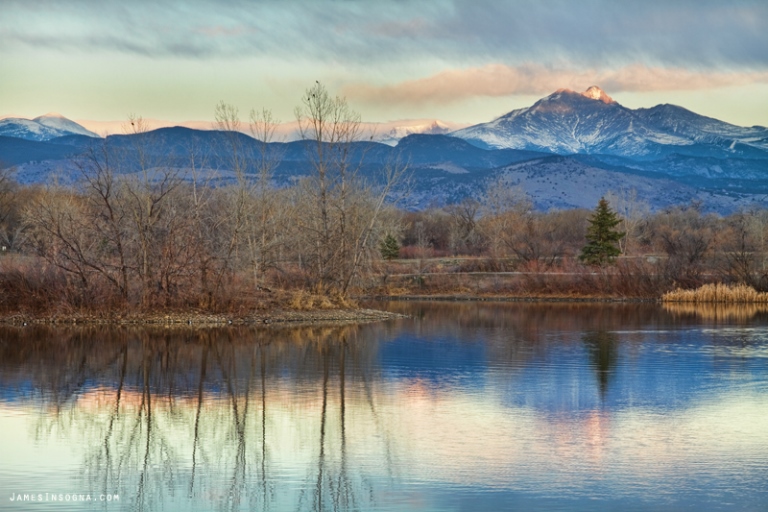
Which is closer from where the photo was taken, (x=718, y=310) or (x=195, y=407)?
(x=195, y=407)

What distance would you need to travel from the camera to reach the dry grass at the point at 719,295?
5047 centimetres

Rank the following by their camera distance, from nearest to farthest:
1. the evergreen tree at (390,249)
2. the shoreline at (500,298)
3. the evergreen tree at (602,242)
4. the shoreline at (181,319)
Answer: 1. the shoreline at (181,319)
2. the shoreline at (500,298)
3. the evergreen tree at (602,242)
4. the evergreen tree at (390,249)

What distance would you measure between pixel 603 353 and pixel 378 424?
1255 cm

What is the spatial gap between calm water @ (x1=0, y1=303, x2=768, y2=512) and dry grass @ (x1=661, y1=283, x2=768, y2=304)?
2297 cm

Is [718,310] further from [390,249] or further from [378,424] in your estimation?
[378,424]

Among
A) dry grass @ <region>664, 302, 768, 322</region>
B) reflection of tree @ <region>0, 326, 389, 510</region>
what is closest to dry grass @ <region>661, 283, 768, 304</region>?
dry grass @ <region>664, 302, 768, 322</region>

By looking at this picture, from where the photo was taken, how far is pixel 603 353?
2725 centimetres

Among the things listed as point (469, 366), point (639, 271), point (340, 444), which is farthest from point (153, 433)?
point (639, 271)

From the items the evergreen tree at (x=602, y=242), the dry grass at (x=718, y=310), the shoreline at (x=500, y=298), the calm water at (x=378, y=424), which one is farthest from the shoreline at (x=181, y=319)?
the evergreen tree at (x=602, y=242)

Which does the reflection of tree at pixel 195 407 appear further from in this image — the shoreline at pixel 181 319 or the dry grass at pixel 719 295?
the dry grass at pixel 719 295

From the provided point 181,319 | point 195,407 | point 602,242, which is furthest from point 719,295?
point 195,407

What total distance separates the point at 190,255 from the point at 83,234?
6619 mm

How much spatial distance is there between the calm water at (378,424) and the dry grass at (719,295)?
904 inches

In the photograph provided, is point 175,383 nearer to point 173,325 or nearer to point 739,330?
point 173,325
